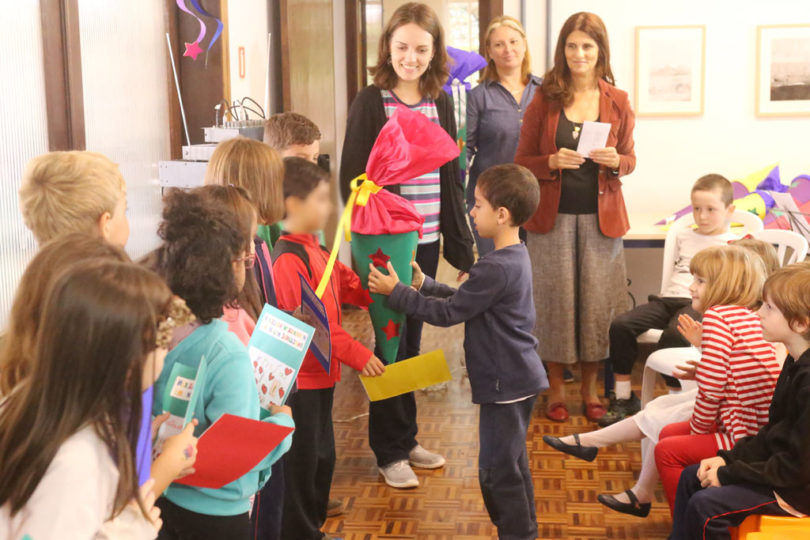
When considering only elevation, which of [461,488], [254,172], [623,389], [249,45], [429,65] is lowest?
[461,488]

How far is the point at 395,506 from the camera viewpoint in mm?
2941

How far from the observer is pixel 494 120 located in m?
4.02

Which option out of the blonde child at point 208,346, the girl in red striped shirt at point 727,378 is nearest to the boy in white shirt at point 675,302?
the girl in red striped shirt at point 727,378

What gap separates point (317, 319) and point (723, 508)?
1034mm

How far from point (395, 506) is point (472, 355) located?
0.74m

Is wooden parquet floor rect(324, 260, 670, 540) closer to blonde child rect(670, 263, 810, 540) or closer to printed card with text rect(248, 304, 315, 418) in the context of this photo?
blonde child rect(670, 263, 810, 540)

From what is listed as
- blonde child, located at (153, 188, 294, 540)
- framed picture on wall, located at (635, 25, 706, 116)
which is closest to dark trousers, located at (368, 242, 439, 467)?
blonde child, located at (153, 188, 294, 540)

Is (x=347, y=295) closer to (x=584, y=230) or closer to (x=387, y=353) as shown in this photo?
(x=387, y=353)

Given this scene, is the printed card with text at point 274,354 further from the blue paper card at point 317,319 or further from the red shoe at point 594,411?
the red shoe at point 594,411

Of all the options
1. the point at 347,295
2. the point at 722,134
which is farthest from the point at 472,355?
the point at 722,134

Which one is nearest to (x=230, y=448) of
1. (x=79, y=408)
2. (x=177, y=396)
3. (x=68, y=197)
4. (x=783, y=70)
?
(x=177, y=396)

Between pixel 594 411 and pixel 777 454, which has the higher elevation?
pixel 777 454

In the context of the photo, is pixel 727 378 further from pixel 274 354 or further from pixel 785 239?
pixel 785 239

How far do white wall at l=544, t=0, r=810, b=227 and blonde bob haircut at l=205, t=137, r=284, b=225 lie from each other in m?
2.93
